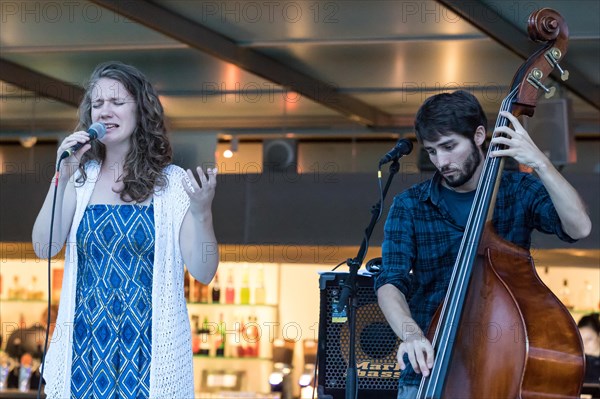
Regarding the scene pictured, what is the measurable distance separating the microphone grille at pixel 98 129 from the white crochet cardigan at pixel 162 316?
14 cm

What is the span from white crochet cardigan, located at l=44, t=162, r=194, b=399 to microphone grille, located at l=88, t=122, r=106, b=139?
0.14 m

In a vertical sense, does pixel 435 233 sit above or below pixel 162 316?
above

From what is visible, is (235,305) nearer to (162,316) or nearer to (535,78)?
(162,316)

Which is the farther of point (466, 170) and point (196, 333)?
point (196, 333)

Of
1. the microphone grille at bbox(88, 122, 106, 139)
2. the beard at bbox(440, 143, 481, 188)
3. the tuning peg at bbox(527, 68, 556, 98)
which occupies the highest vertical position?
the tuning peg at bbox(527, 68, 556, 98)

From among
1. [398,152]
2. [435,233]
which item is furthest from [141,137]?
[435,233]

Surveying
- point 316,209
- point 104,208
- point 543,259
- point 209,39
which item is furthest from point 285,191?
point 104,208

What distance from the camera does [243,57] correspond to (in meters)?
5.68

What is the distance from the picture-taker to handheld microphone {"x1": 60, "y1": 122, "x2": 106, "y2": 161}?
233 cm

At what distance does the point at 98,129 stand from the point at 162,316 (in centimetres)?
47

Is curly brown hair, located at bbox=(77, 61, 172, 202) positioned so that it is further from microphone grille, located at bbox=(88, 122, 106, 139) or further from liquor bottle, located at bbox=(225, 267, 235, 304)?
liquor bottle, located at bbox=(225, 267, 235, 304)

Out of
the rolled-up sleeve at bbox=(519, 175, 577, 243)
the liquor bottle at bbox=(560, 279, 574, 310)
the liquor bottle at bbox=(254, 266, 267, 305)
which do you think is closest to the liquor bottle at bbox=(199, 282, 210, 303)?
the liquor bottle at bbox=(254, 266, 267, 305)

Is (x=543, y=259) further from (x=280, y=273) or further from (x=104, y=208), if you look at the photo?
(x=104, y=208)

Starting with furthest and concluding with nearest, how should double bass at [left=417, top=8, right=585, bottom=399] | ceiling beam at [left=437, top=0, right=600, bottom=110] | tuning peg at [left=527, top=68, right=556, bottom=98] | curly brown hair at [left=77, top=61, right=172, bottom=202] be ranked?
1. ceiling beam at [left=437, top=0, right=600, bottom=110]
2. curly brown hair at [left=77, top=61, right=172, bottom=202]
3. tuning peg at [left=527, top=68, right=556, bottom=98]
4. double bass at [left=417, top=8, right=585, bottom=399]
